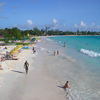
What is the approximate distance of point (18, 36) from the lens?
173ft

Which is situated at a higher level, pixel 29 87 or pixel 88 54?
pixel 29 87

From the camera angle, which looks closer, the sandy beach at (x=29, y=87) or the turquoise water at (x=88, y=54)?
the sandy beach at (x=29, y=87)

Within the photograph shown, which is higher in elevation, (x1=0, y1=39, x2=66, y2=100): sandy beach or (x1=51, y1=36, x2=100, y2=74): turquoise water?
Result: (x1=0, y1=39, x2=66, y2=100): sandy beach

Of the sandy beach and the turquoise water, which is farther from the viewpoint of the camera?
the turquoise water

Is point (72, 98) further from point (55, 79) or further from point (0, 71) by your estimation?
point (0, 71)

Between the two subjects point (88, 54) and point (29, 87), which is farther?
point (88, 54)

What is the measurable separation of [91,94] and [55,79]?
395 centimetres

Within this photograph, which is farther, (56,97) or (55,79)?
(55,79)

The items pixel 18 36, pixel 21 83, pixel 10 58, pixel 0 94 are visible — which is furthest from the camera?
pixel 18 36

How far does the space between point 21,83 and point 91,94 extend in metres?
4.96

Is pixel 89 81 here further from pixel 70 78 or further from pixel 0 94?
pixel 0 94

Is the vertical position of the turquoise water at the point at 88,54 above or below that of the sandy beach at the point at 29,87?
below

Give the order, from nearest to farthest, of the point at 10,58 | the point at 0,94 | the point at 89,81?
the point at 0,94
the point at 89,81
the point at 10,58

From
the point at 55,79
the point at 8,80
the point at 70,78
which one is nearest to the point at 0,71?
the point at 8,80
